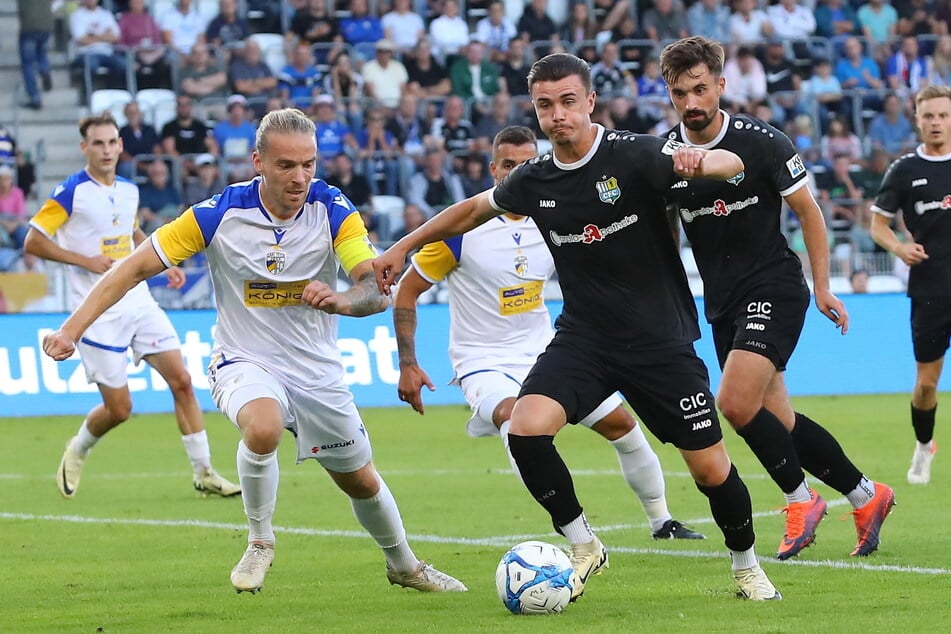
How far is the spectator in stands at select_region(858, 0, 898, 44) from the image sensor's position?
2658 centimetres

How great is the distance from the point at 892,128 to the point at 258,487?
1940cm

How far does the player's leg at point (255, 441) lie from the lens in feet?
21.3

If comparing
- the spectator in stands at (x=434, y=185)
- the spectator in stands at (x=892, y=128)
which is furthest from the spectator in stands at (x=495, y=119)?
the spectator in stands at (x=892, y=128)

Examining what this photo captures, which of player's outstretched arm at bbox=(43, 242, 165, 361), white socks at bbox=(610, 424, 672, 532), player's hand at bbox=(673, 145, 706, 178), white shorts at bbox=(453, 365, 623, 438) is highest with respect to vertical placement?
player's hand at bbox=(673, 145, 706, 178)

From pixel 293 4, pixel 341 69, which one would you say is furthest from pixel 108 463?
pixel 293 4

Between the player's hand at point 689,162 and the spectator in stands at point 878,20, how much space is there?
71.6ft

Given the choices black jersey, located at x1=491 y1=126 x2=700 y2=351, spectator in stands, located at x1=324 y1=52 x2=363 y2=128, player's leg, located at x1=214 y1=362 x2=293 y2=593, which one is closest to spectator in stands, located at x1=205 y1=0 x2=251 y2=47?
spectator in stands, located at x1=324 y1=52 x2=363 y2=128

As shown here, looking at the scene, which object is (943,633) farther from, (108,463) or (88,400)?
(88,400)

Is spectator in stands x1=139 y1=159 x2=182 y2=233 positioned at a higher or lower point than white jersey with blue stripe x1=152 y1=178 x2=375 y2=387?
lower

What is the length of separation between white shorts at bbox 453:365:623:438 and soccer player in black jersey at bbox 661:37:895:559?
3.76 ft

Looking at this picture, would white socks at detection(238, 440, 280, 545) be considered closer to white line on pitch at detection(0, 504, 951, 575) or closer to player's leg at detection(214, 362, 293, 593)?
player's leg at detection(214, 362, 293, 593)

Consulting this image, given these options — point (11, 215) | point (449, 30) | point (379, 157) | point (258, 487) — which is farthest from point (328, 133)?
point (258, 487)

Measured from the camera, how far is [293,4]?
80.3 feet

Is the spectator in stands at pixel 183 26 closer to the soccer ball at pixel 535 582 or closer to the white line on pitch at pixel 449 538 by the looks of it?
the white line on pitch at pixel 449 538
